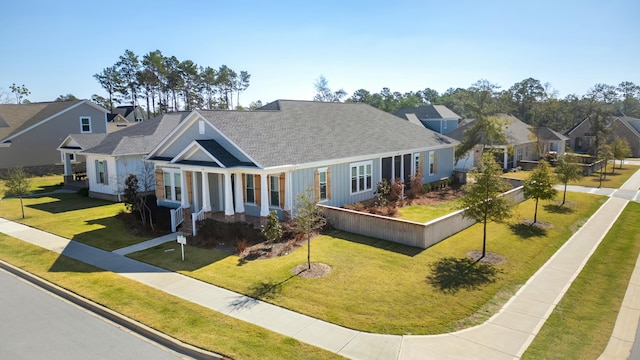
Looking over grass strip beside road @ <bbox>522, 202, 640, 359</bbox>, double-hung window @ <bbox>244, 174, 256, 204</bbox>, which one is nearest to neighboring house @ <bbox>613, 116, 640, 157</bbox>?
grass strip beside road @ <bbox>522, 202, 640, 359</bbox>

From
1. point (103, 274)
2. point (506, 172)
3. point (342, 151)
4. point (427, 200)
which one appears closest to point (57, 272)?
point (103, 274)

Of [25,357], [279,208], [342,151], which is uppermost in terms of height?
[342,151]

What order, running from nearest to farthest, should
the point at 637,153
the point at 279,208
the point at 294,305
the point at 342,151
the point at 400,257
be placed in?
the point at 294,305 < the point at 400,257 < the point at 279,208 < the point at 342,151 < the point at 637,153

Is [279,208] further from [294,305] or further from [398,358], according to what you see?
[398,358]

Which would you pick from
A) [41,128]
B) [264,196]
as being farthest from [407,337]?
[41,128]

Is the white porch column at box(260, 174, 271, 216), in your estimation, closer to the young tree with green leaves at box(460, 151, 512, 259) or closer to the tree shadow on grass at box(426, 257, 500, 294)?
the tree shadow on grass at box(426, 257, 500, 294)

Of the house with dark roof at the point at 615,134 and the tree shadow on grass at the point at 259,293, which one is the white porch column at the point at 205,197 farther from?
the house with dark roof at the point at 615,134

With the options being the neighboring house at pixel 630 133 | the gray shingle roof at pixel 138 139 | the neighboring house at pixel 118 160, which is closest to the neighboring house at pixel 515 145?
the neighboring house at pixel 630 133
